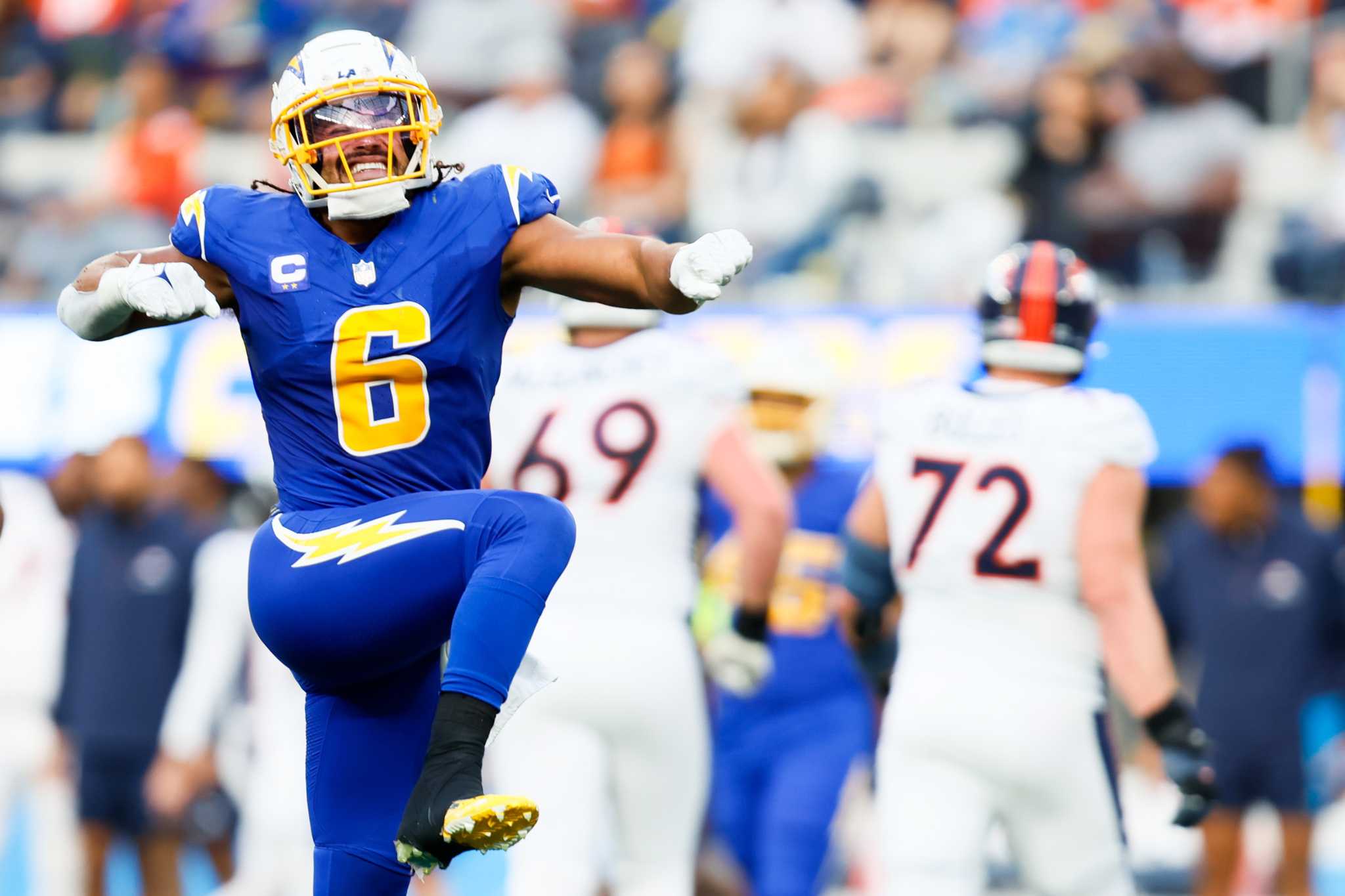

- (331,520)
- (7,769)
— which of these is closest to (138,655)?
(7,769)

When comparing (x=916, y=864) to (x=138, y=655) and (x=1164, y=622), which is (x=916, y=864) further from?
(x=138, y=655)

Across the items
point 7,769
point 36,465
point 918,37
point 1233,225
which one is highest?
point 918,37

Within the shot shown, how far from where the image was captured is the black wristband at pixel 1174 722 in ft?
18.5

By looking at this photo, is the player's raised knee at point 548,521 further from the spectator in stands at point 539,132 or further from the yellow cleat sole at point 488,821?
the spectator in stands at point 539,132

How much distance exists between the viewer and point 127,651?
9242 mm

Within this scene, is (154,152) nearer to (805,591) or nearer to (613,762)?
(805,591)

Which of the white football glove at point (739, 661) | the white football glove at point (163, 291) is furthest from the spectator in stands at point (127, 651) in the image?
the white football glove at point (163, 291)

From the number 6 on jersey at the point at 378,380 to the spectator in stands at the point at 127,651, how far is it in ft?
17.2

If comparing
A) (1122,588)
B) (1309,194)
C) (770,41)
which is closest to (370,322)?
(1122,588)

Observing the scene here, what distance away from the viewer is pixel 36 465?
11367 millimetres

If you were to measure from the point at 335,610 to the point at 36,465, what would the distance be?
7848 mm

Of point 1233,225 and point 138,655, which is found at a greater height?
point 1233,225

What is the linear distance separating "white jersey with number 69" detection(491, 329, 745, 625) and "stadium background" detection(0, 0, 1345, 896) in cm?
Result: 363

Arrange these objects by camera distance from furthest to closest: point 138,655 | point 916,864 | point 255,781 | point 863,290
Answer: point 863,290, point 138,655, point 255,781, point 916,864
